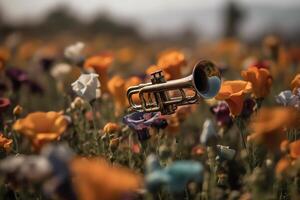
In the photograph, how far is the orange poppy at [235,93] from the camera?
12.1ft

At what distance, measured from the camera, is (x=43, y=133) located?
114 inches

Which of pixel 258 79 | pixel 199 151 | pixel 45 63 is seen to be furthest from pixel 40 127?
pixel 45 63

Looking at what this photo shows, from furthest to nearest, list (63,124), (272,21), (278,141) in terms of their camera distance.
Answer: (272,21), (63,124), (278,141)

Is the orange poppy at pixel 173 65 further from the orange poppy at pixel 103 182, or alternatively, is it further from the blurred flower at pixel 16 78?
the orange poppy at pixel 103 182

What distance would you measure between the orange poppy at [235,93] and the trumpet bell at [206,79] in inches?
2.4

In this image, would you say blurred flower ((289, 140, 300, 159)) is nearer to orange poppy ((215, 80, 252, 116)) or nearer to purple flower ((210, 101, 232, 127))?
orange poppy ((215, 80, 252, 116))

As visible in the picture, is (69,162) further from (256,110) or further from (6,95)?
(6,95)

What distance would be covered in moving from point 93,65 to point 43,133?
210cm

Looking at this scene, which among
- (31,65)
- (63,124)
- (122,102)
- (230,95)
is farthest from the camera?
(31,65)

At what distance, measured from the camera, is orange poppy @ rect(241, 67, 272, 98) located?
3.81 meters

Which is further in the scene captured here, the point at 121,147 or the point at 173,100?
Result: the point at 121,147

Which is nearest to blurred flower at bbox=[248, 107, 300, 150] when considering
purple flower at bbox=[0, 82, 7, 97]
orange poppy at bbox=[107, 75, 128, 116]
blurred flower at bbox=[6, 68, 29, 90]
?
orange poppy at bbox=[107, 75, 128, 116]

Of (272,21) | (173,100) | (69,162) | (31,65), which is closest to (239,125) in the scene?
(173,100)

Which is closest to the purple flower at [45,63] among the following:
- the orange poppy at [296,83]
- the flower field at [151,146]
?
the flower field at [151,146]
